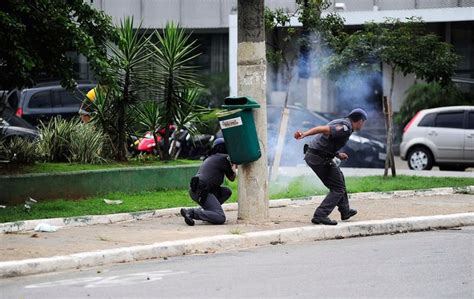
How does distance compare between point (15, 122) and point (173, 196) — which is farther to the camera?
point (15, 122)

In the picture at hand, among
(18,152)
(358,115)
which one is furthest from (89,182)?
(358,115)

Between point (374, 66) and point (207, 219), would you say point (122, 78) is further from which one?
point (374, 66)

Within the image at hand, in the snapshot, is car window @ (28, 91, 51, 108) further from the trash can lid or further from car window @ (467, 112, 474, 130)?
the trash can lid

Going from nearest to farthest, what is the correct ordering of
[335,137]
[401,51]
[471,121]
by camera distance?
[335,137] → [401,51] → [471,121]

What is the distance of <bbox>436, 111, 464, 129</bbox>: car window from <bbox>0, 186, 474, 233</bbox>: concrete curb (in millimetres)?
6255

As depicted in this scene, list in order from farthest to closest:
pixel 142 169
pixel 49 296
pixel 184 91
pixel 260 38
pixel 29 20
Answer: pixel 184 91 → pixel 142 169 → pixel 29 20 → pixel 260 38 → pixel 49 296

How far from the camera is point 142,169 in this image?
14602 millimetres

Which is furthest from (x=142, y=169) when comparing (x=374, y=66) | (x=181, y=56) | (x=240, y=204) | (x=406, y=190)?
(x=374, y=66)

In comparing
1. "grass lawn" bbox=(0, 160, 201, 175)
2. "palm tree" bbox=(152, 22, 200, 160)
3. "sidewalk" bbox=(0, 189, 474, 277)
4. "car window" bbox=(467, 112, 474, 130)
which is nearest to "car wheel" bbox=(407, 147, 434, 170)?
"car window" bbox=(467, 112, 474, 130)

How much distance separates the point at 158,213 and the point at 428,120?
458 inches

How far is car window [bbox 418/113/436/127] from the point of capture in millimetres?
22750

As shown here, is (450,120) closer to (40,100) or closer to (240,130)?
(40,100)

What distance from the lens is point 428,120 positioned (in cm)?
2281

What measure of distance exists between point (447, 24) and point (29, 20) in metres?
19.9
